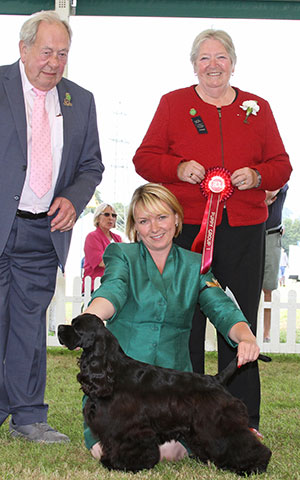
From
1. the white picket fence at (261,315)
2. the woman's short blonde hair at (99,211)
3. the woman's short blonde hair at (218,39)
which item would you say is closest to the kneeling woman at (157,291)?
the woman's short blonde hair at (218,39)

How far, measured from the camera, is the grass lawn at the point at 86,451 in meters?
2.16

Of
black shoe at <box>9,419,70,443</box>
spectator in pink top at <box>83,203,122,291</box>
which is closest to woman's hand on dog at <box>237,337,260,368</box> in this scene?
black shoe at <box>9,419,70,443</box>

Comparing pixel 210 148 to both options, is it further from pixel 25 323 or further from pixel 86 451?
pixel 86 451

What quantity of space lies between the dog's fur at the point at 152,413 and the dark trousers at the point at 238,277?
64 centimetres

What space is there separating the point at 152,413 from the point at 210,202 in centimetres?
100

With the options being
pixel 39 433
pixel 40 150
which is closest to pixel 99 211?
pixel 40 150

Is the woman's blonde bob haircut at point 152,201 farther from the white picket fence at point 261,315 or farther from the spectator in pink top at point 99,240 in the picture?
the spectator in pink top at point 99,240

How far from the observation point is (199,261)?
8.51 ft

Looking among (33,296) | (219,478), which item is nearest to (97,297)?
(33,296)

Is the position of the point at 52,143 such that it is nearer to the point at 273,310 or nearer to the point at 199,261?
the point at 199,261

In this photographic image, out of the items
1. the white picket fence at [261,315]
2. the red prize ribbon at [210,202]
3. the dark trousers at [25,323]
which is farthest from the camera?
the white picket fence at [261,315]

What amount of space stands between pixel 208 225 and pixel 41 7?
13.0 feet

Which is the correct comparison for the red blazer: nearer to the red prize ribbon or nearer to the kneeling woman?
the red prize ribbon

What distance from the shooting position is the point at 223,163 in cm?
279
